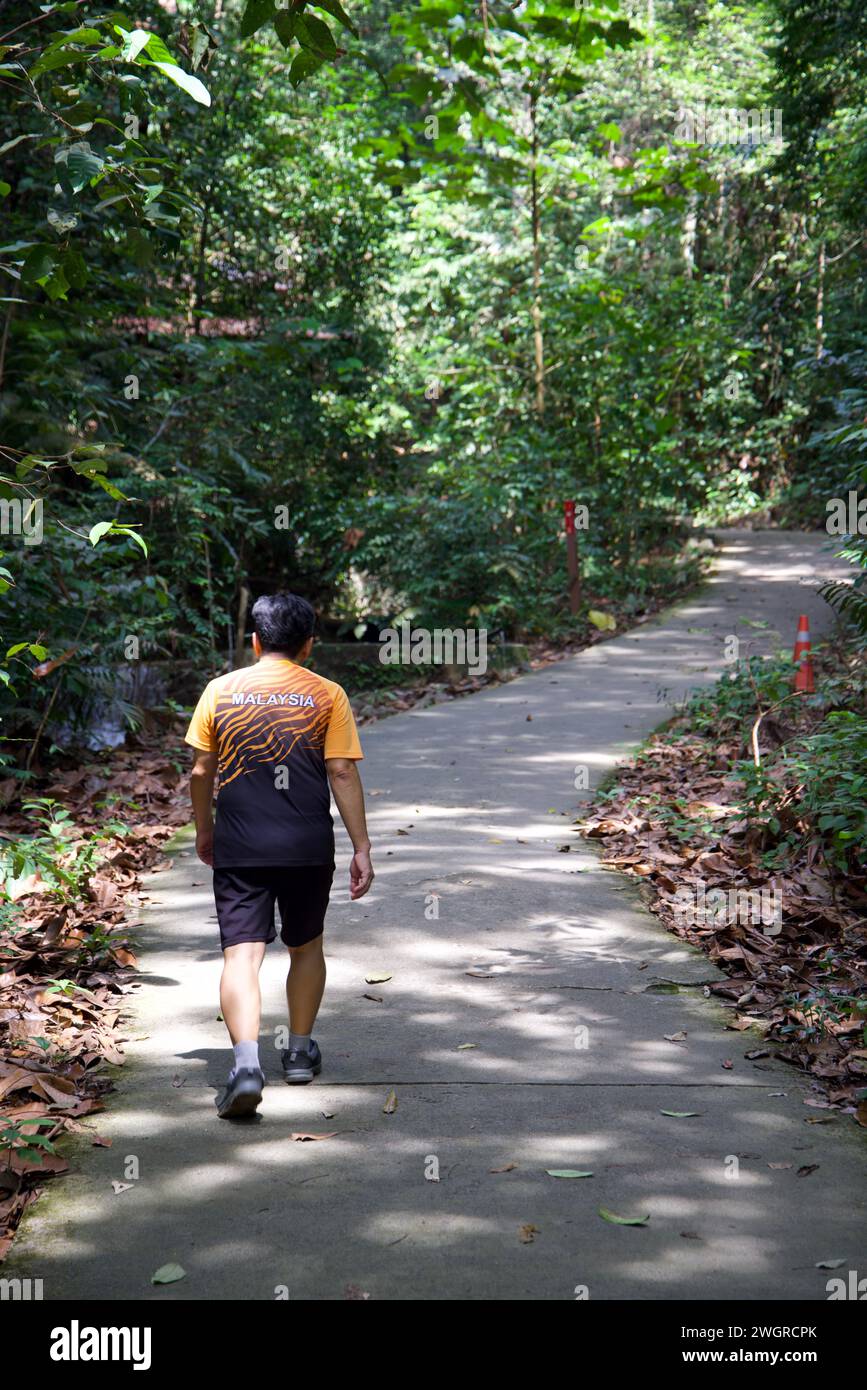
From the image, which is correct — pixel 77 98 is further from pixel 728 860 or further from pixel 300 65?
pixel 728 860

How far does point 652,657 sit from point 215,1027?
359 inches

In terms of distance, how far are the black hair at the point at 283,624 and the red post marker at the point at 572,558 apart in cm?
1079

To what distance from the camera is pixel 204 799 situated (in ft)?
14.9

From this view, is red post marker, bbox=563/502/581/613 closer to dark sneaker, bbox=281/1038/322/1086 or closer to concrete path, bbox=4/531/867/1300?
concrete path, bbox=4/531/867/1300

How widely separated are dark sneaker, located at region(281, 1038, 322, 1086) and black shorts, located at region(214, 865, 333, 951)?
41 centimetres

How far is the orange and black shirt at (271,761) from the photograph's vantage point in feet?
14.4

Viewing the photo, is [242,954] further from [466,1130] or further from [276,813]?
[466,1130]

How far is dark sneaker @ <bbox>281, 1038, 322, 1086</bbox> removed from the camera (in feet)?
14.8

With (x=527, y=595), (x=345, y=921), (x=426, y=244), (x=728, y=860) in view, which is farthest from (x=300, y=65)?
(x=426, y=244)
